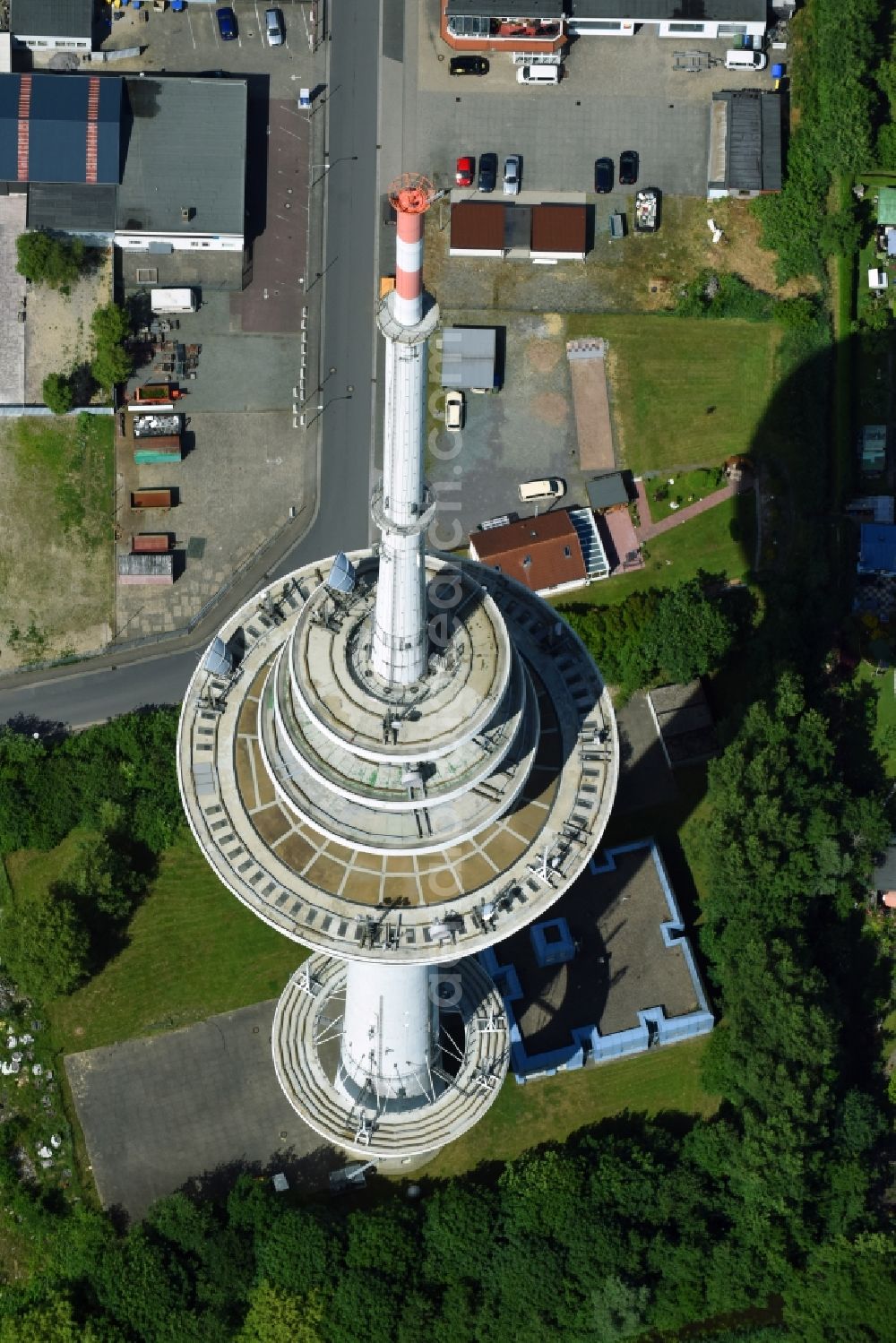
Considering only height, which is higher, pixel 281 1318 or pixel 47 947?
pixel 47 947

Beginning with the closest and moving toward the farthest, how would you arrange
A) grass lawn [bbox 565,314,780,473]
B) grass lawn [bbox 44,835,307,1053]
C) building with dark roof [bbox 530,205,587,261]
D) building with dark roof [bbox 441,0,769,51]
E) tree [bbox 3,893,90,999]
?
tree [bbox 3,893,90,999] → grass lawn [bbox 44,835,307,1053] → grass lawn [bbox 565,314,780,473] → building with dark roof [bbox 530,205,587,261] → building with dark roof [bbox 441,0,769,51]

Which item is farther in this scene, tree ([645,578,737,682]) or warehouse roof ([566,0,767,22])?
warehouse roof ([566,0,767,22])

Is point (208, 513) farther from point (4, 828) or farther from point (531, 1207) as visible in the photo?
point (531, 1207)

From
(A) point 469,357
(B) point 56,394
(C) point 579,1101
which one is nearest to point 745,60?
(A) point 469,357

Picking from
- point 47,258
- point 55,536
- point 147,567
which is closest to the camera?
point 147,567

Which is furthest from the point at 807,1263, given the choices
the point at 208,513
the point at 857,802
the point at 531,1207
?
the point at 208,513

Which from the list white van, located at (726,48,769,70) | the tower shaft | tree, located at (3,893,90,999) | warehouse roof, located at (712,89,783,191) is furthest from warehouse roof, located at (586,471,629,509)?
tree, located at (3,893,90,999)

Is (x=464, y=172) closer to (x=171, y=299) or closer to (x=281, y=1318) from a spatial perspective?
(x=171, y=299)

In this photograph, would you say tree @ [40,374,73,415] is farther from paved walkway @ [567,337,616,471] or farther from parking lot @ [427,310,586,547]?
paved walkway @ [567,337,616,471]
